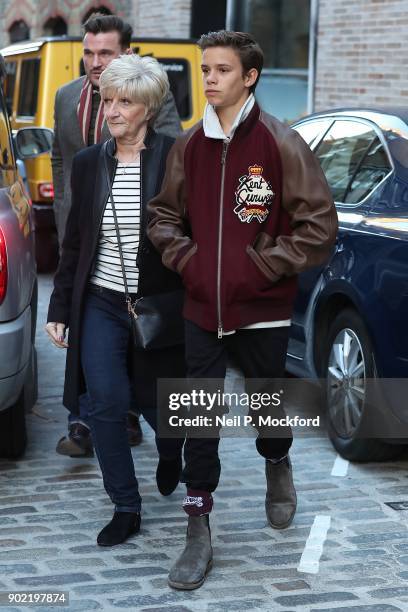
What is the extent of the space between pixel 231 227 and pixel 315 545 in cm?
129

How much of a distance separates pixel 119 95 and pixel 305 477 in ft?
6.66

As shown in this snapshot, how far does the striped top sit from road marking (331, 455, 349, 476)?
5.17ft

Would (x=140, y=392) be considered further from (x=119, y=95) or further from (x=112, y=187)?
(x=119, y=95)

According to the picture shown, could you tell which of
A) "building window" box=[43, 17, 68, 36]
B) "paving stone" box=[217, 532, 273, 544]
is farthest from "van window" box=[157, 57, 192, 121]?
"building window" box=[43, 17, 68, 36]

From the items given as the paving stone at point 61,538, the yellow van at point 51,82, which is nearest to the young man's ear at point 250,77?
the paving stone at point 61,538

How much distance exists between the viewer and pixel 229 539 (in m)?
4.85

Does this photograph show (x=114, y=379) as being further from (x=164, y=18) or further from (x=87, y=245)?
(x=164, y=18)

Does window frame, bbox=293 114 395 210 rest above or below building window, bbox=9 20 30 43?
above

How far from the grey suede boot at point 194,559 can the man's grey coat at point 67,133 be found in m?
2.06

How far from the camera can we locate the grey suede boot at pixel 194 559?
169 inches

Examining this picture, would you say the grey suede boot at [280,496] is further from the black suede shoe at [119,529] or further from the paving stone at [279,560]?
the black suede shoe at [119,529]

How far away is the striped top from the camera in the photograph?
470 centimetres

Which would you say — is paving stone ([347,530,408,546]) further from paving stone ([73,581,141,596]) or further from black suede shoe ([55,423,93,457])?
black suede shoe ([55,423,93,457])

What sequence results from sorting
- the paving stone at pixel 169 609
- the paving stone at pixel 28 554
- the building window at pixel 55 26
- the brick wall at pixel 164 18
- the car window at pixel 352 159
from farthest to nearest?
the building window at pixel 55 26
the brick wall at pixel 164 18
the car window at pixel 352 159
the paving stone at pixel 28 554
the paving stone at pixel 169 609
